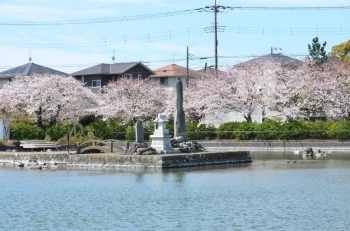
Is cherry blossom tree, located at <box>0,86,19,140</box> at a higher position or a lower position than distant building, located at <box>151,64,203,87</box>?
lower

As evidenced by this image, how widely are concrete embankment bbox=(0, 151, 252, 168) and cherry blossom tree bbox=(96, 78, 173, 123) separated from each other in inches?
847

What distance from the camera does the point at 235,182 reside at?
1276 inches

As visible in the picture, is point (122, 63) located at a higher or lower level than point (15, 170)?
higher

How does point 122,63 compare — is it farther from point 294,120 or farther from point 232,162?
point 232,162

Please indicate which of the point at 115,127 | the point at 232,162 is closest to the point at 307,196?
the point at 232,162

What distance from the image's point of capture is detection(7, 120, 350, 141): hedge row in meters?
55.5

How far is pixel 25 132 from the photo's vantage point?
6234 centimetres

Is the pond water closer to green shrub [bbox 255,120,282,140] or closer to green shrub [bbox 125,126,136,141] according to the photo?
green shrub [bbox 255,120,282,140]

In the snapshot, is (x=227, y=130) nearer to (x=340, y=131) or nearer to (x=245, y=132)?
(x=245, y=132)

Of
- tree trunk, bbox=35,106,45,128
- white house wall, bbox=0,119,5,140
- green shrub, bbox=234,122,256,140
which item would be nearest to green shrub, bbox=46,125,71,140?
tree trunk, bbox=35,106,45,128

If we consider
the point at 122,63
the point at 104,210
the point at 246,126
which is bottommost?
the point at 104,210

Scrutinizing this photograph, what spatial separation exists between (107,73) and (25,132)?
19909mm

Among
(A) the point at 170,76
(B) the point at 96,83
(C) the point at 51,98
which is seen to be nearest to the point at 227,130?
(C) the point at 51,98

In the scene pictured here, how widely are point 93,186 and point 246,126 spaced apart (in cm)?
2805
